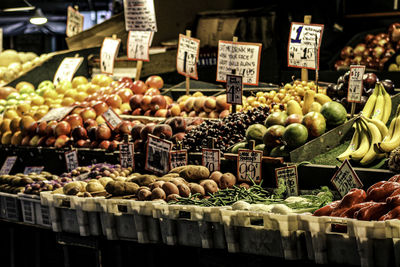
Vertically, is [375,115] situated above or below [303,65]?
below

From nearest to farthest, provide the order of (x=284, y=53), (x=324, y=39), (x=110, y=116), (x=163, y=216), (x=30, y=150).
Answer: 1. (x=163, y=216)
2. (x=110, y=116)
3. (x=30, y=150)
4. (x=284, y=53)
5. (x=324, y=39)

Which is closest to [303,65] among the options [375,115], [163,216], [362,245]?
[375,115]

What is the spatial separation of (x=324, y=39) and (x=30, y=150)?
4.99 metres

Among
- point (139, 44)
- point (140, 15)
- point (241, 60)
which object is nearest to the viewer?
point (241, 60)

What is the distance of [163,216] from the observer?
10.8 feet

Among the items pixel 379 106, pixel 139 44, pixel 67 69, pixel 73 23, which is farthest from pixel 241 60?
pixel 73 23

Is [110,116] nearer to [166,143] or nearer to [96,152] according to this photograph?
[96,152]

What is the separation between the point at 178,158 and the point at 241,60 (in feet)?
4.37

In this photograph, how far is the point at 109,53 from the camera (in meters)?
7.16

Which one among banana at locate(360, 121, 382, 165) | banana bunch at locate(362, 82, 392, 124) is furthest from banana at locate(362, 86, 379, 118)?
banana at locate(360, 121, 382, 165)

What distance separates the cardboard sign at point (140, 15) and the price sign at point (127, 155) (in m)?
2.39

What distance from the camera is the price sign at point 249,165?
3.86 meters

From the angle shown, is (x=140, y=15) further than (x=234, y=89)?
Yes

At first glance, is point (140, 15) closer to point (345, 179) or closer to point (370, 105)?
point (370, 105)
